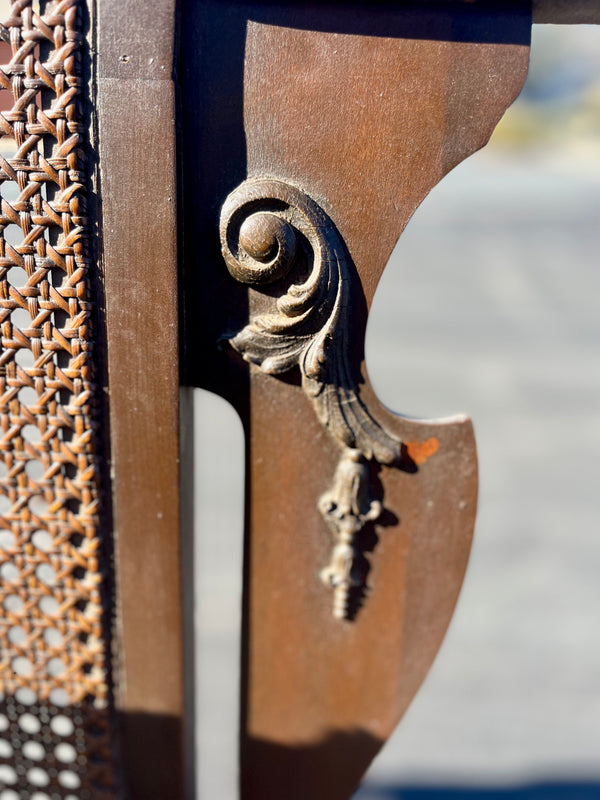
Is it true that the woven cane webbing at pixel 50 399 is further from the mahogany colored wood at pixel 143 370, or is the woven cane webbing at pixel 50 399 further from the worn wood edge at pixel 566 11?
the worn wood edge at pixel 566 11

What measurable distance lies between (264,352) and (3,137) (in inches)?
12.8

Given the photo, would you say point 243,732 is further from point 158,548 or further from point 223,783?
point 223,783

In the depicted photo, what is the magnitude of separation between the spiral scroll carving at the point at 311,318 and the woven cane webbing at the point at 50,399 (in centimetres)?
16

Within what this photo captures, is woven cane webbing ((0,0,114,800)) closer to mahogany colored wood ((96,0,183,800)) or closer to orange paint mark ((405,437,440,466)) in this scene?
mahogany colored wood ((96,0,183,800))

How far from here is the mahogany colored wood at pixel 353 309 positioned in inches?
23.2

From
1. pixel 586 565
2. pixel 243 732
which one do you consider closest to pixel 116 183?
pixel 243 732

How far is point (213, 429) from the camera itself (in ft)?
8.27

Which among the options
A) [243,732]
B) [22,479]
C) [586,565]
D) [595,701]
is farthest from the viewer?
[586,565]

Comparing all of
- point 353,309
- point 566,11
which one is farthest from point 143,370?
point 566,11

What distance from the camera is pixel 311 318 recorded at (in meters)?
0.63

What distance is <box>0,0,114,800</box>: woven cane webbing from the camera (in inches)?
22.7

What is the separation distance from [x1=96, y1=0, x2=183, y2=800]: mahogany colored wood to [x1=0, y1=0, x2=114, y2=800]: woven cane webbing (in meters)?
0.03

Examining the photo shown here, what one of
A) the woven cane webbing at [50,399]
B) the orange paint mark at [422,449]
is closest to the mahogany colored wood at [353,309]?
the orange paint mark at [422,449]

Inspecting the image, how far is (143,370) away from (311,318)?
18cm
